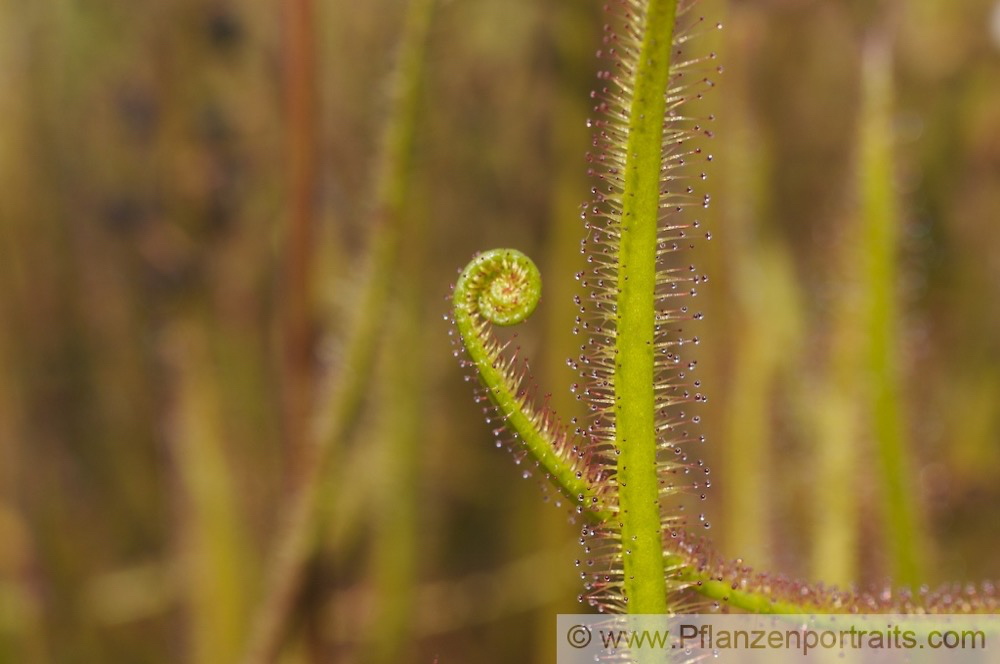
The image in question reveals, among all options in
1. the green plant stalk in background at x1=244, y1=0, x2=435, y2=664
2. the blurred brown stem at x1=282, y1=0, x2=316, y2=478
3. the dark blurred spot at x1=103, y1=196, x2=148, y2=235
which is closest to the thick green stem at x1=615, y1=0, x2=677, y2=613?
the green plant stalk in background at x1=244, y1=0, x2=435, y2=664

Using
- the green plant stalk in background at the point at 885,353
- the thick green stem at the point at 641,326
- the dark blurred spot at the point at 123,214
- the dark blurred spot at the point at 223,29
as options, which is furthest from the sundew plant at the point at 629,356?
the dark blurred spot at the point at 123,214

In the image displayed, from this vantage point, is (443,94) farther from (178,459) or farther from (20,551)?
(20,551)

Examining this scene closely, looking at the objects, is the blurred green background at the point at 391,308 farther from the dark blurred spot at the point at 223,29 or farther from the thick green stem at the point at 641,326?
the thick green stem at the point at 641,326

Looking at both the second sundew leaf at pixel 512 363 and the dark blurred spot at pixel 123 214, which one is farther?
the dark blurred spot at pixel 123 214

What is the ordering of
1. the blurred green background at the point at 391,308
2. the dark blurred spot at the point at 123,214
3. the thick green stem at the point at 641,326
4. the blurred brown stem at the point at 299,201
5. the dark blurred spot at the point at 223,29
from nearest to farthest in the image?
the thick green stem at the point at 641,326
the blurred brown stem at the point at 299,201
the blurred green background at the point at 391,308
the dark blurred spot at the point at 223,29
the dark blurred spot at the point at 123,214

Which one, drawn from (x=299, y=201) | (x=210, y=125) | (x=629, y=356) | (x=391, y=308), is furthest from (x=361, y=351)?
(x=210, y=125)

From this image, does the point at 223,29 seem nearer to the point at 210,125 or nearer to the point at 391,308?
the point at 210,125
